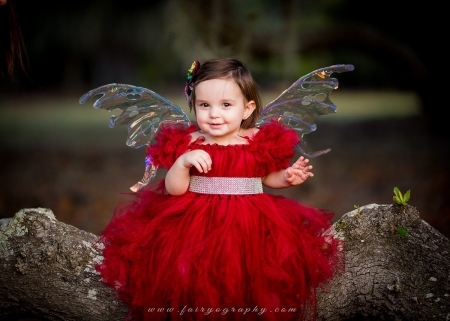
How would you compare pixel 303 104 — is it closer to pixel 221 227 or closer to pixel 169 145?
pixel 169 145

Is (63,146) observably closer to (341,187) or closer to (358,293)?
(341,187)

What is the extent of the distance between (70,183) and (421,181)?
5.21 m

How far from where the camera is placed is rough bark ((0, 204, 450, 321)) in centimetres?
242

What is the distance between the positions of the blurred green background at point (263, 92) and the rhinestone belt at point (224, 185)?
222cm

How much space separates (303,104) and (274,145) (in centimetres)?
39

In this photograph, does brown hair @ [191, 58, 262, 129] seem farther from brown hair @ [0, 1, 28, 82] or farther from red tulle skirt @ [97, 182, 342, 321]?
brown hair @ [0, 1, 28, 82]

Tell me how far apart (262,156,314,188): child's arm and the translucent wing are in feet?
1.82

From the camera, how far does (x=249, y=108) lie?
2.80 m

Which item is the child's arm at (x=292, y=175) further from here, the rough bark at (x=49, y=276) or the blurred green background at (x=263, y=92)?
the blurred green background at (x=263, y=92)

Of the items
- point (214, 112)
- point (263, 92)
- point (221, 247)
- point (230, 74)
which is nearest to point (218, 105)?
point (214, 112)

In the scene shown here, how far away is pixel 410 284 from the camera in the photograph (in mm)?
2430

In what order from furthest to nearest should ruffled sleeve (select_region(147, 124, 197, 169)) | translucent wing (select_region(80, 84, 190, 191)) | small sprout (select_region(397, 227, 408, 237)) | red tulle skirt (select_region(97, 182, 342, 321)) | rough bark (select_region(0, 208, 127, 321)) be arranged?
translucent wing (select_region(80, 84, 190, 191))
ruffled sleeve (select_region(147, 124, 197, 169))
small sprout (select_region(397, 227, 408, 237))
rough bark (select_region(0, 208, 127, 321))
red tulle skirt (select_region(97, 182, 342, 321))

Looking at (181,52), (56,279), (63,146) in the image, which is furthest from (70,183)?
(56,279)

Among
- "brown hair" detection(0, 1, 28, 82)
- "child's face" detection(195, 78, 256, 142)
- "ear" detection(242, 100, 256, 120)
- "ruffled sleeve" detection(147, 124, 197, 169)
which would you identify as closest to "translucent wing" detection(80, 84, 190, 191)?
"ruffled sleeve" detection(147, 124, 197, 169)
